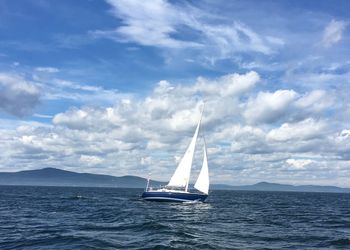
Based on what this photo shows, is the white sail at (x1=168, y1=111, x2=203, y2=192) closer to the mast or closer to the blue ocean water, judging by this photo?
the mast

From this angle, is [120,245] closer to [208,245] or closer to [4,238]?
[208,245]

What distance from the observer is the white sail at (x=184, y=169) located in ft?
313

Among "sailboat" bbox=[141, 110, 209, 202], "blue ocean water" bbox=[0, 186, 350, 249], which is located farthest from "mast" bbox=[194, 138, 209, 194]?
"blue ocean water" bbox=[0, 186, 350, 249]

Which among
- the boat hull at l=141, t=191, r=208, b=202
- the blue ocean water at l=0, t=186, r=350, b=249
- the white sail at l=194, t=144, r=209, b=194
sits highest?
the white sail at l=194, t=144, r=209, b=194

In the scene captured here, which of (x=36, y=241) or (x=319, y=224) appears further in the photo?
(x=319, y=224)

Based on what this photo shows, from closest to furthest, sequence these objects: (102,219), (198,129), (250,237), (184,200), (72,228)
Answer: (250,237) < (72,228) < (102,219) < (184,200) < (198,129)

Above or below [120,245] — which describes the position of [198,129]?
above

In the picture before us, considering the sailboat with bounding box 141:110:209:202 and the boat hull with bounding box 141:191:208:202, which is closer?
the boat hull with bounding box 141:191:208:202

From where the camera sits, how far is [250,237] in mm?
43781

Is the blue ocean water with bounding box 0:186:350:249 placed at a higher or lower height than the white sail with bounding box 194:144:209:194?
lower

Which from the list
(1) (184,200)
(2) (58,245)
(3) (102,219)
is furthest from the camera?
(1) (184,200)

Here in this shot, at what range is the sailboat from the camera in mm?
90312

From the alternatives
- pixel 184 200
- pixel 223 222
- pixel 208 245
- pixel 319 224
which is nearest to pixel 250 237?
pixel 208 245

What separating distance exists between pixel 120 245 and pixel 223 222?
2293 cm
